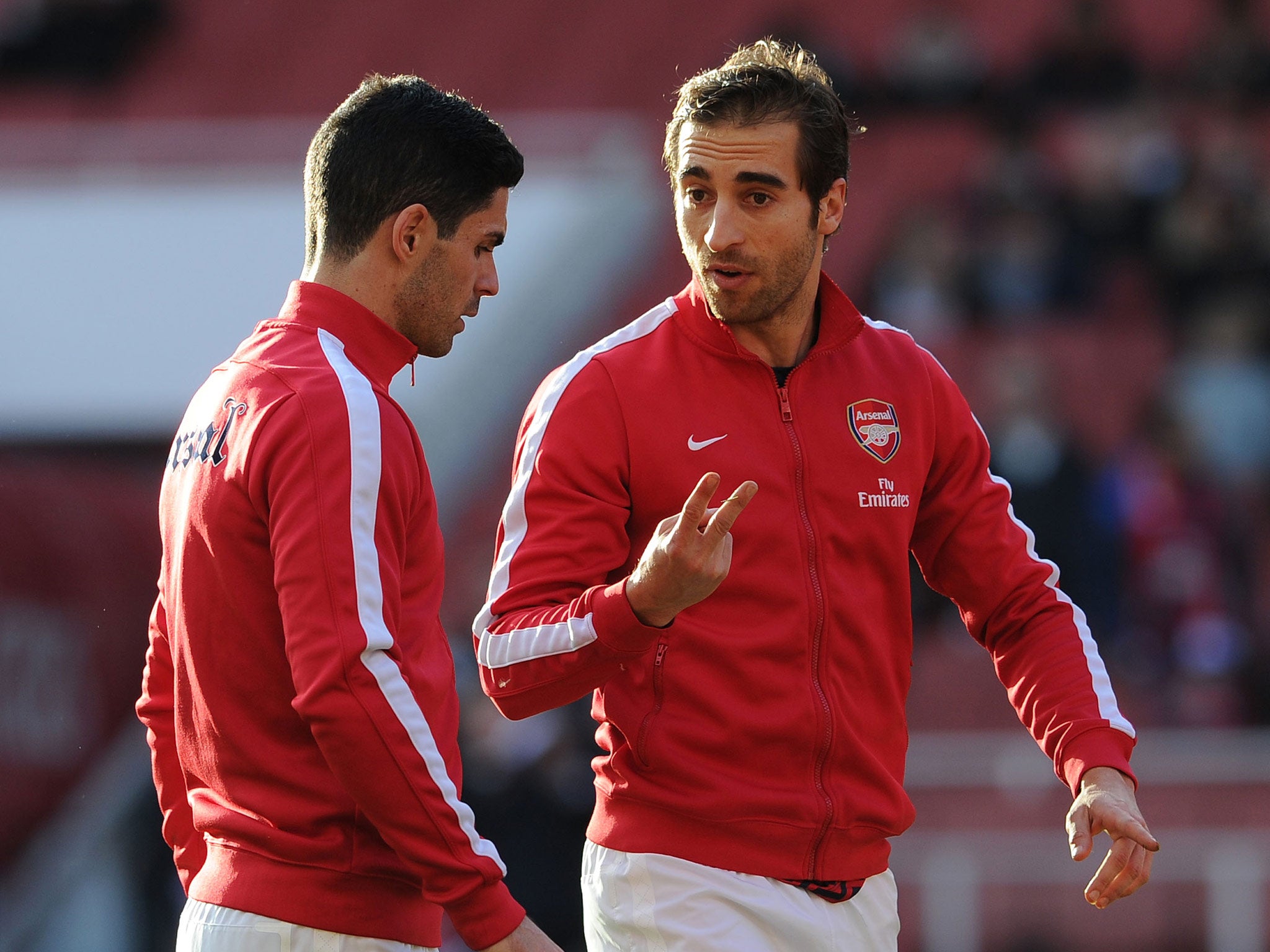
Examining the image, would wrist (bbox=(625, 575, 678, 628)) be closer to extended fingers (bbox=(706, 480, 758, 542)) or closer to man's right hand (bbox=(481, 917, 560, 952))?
extended fingers (bbox=(706, 480, 758, 542))

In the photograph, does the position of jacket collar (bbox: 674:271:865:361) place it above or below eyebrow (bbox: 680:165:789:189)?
below

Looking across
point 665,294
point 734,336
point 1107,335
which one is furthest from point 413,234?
point 665,294

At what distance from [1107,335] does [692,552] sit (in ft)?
26.6

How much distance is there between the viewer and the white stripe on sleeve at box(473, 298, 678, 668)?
108 inches

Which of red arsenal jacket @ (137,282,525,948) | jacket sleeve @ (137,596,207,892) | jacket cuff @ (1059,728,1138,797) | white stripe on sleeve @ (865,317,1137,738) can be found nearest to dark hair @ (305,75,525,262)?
red arsenal jacket @ (137,282,525,948)

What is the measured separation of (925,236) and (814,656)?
769 cm

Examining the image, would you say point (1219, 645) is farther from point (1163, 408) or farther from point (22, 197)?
point (22, 197)

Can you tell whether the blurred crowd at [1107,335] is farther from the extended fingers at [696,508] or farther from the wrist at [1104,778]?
the extended fingers at [696,508]

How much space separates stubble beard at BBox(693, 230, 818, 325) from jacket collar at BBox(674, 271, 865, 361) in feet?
0.08

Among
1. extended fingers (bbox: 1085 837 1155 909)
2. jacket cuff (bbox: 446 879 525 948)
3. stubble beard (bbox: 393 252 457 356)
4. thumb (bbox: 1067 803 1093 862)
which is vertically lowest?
jacket cuff (bbox: 446 879 525 948)

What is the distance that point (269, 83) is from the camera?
14977 millimetres

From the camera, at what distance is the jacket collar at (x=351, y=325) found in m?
2.81

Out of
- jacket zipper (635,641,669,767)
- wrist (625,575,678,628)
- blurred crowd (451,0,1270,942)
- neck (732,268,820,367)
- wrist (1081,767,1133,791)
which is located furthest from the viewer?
blurred crowd (451,0,1270,942)

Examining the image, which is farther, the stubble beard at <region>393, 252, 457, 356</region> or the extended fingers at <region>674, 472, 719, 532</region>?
the stubble beard at <region>393, 252, 457, 356</region>
